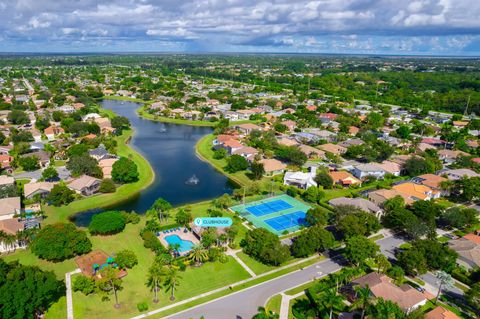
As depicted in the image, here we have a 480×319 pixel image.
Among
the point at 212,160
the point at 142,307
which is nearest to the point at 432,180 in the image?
the point at 212,160

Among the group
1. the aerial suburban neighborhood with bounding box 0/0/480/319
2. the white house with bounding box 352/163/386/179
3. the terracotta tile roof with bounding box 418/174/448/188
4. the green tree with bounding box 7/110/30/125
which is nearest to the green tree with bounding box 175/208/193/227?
the aerial suburban neighborhood with bounding box 0/0/480/319

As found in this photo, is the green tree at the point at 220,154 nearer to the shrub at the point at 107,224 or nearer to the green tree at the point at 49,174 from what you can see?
the green tree at the point at 49,174

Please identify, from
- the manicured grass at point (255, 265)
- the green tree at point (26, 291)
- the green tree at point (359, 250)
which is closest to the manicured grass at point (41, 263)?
the green tree at point (26, 291)

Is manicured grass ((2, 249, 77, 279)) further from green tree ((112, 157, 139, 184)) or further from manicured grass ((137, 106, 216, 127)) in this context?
manicured grass ((137, 106, 216, 127))

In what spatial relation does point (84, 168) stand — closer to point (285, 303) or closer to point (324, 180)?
point (324, 180)

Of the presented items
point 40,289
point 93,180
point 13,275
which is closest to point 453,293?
point 40,289

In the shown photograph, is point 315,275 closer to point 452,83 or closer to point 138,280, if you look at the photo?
point 138,280

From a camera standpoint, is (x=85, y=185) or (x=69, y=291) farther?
(x=85, y=185)
